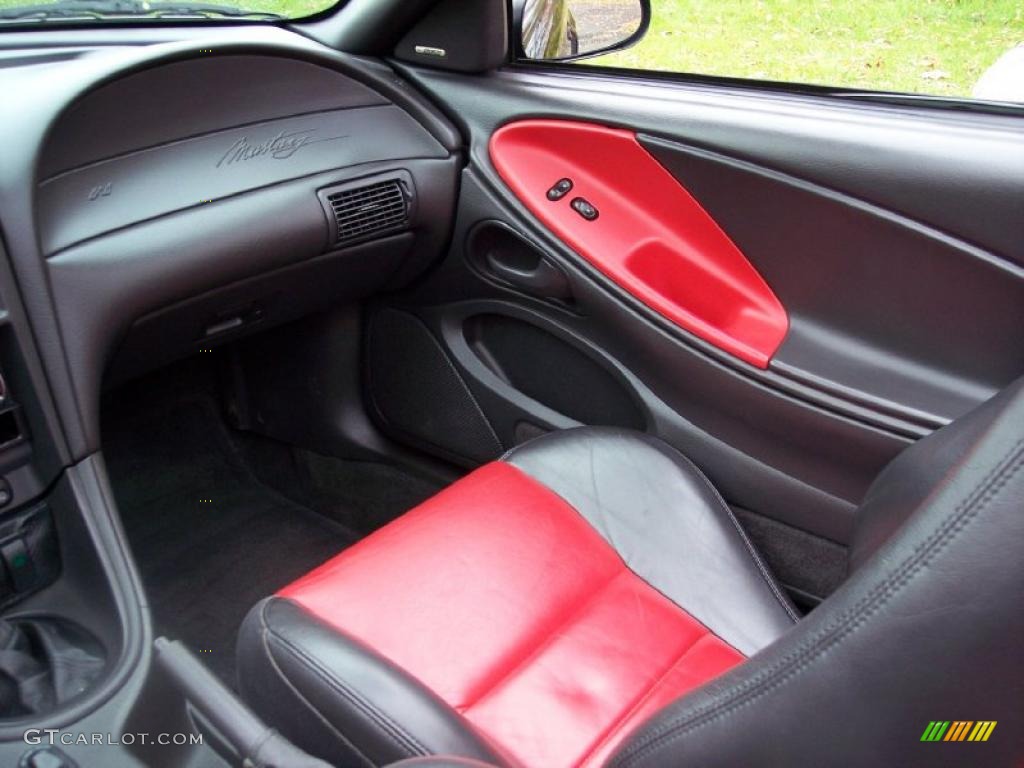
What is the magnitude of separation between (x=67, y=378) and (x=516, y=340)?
842mm

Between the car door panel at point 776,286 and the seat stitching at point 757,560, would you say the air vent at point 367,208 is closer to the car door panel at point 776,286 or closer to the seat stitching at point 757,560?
the car door panel at point 776,286

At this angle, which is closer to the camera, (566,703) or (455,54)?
(566,703)

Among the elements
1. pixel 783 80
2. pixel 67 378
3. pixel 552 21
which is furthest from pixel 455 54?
pixel 67 378

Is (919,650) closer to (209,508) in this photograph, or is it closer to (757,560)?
(757,560)

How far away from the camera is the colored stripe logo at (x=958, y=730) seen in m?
0.59

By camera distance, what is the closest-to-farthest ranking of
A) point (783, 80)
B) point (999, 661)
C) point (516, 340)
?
point (999, 661) → point (783, 80) → point (516, 340)

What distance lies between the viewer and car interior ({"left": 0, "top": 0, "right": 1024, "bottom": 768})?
120cm

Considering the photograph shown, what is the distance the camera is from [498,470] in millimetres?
1519

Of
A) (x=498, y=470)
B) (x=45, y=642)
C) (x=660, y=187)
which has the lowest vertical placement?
(x=45, y=642)

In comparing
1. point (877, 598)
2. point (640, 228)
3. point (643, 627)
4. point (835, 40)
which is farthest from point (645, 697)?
point (835, 40)

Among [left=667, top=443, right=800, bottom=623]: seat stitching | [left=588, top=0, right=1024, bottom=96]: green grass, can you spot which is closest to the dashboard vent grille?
[left=588, top=0, right=1024, bottom=96]: green grass

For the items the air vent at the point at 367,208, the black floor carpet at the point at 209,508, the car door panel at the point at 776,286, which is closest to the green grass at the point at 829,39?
the car door panel at the point at 776,286

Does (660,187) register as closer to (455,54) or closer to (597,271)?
(597,271)

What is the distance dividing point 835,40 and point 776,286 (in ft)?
3.66
